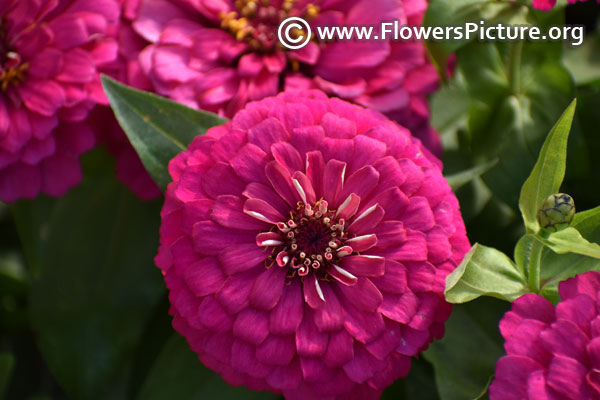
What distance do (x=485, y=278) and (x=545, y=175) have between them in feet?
0.28

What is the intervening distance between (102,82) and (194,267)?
0.18m

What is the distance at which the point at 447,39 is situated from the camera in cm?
54

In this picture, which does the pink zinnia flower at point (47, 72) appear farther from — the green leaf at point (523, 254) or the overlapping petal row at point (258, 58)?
the green leaf at point (523, 254)

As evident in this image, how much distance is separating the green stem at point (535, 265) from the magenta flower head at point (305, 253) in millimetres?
48

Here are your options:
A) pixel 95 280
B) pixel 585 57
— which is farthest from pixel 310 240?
pixel 585 57

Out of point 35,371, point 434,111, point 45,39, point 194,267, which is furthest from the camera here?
point 35,371

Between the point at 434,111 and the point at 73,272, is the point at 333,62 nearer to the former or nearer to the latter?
the point at 434,111

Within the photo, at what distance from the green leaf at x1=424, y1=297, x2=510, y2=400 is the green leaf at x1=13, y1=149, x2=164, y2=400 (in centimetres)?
33

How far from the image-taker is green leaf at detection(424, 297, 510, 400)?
0.51m

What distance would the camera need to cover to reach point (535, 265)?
0.46 meters

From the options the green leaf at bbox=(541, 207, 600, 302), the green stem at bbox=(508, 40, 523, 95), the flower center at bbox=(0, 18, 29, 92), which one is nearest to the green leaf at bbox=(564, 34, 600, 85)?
the green stem at bbox=(508, 40, 523, 95)

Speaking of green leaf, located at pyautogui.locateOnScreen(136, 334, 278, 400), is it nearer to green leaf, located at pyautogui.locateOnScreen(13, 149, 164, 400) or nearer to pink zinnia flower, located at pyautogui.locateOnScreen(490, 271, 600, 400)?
green leaf, located at pyautogui.locateOnScreen(13, 149, 164, 400)

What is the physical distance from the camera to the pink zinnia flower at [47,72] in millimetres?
538

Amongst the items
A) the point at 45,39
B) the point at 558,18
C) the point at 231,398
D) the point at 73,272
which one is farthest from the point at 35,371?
the point at 558,18
